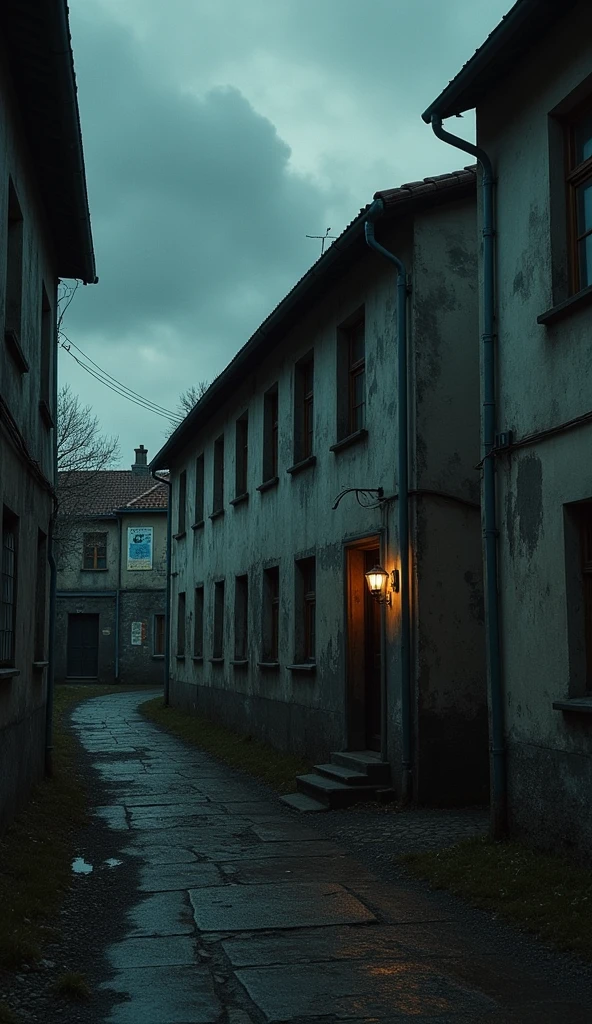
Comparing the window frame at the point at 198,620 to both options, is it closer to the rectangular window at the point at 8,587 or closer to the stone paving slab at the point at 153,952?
the rectangular window at the point at 8,587

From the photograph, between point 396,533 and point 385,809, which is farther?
point 396,533

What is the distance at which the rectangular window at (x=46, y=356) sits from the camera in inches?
480

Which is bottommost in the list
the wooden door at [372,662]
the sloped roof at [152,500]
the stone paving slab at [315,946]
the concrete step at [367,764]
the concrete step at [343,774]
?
the stone paving slab at [315,946]

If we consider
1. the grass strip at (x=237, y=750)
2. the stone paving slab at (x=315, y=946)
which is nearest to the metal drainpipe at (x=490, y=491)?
the stone paving slab at (x=315, y=946)

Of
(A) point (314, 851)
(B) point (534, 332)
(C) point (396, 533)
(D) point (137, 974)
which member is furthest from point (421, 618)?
(D) point (137, 974)

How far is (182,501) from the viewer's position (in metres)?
27.2

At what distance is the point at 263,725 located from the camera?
16781 millimetres

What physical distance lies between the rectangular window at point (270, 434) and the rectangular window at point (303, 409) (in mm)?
1762

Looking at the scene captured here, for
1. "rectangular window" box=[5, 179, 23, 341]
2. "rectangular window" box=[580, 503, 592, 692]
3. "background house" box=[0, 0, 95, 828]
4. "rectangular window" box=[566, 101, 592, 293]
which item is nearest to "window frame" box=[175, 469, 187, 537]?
"background house" box=[0, 0, 95, 828]

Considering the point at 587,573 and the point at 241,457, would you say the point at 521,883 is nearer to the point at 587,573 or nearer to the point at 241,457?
the point at 587,573

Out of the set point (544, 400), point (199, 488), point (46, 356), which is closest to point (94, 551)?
point (199, 488)

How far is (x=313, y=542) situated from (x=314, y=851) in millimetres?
6033

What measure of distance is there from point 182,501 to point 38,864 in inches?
771

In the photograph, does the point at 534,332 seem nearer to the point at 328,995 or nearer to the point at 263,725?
the point at 328,995
